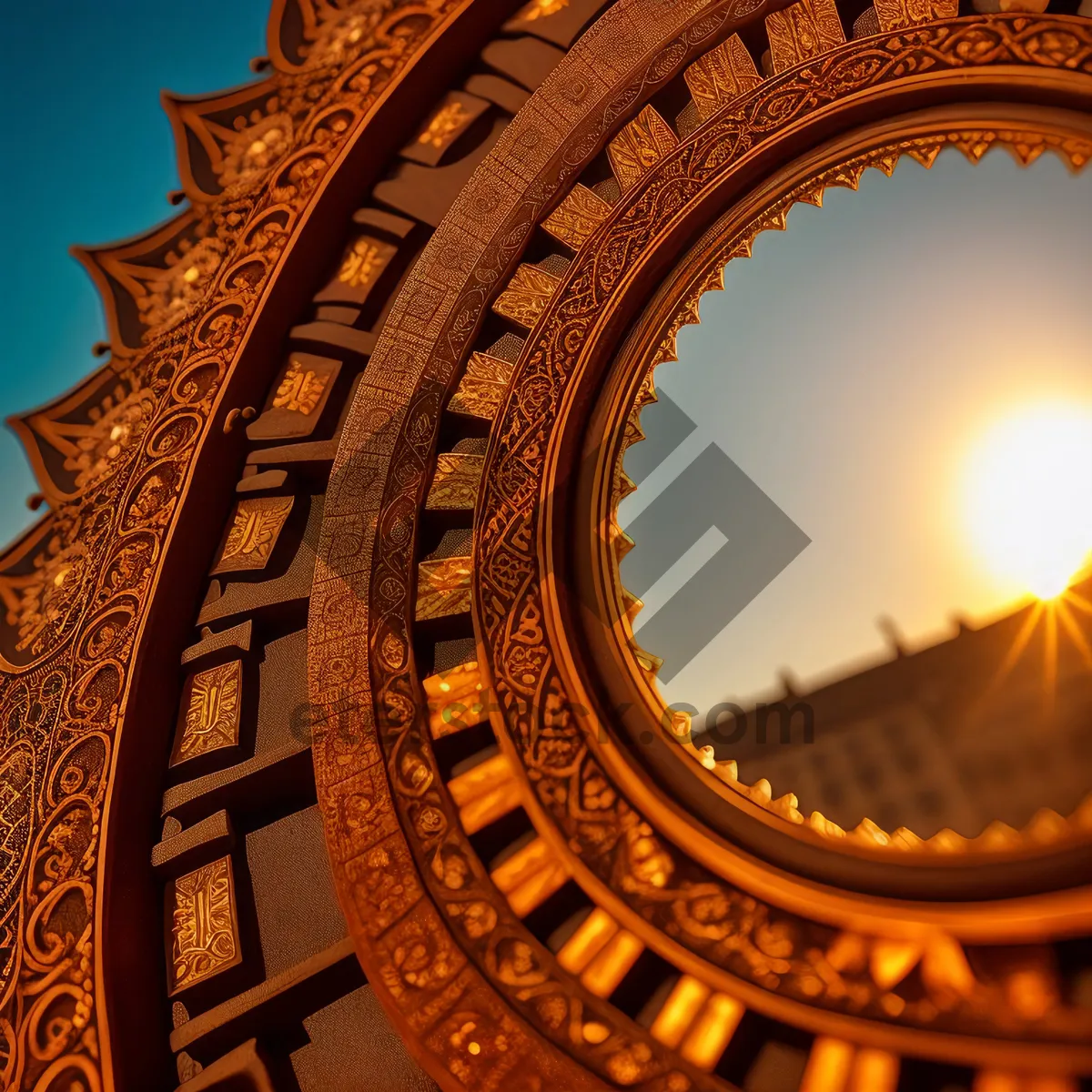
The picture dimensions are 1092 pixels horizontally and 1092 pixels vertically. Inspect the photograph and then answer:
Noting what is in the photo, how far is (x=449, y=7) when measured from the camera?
2559mm

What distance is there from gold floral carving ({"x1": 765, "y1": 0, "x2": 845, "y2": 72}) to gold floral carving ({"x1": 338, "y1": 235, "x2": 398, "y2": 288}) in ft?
3.99

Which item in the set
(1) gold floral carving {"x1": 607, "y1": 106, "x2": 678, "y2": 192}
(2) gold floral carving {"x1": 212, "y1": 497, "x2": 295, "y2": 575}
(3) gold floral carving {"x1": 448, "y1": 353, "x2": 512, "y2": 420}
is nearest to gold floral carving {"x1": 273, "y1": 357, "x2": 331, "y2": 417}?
(2) gold floral carving {"x1": 212, "y1": 497, "x2": 295, "y2": 575}

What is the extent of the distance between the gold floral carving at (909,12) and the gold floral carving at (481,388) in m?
1.29

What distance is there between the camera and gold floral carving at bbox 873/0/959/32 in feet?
6.44

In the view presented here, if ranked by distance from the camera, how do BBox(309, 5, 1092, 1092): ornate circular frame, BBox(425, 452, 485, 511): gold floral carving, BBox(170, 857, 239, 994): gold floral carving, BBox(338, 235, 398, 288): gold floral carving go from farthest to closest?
BBox(338, 235, 398, 288): gold floral carving → BBox(425, 452, 485, 511): gold floral carving → BBox(170, 857, 239, 994): gold floral carving → BBox(309, 5, 1092, 1092): ornate circular frame

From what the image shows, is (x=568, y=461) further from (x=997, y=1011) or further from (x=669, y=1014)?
(x=997, y=1011)

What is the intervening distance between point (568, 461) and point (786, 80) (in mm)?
1188

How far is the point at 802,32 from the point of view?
7.14ft

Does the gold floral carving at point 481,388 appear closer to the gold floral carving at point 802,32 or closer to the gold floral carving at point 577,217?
the gold floral carving at point 577,217

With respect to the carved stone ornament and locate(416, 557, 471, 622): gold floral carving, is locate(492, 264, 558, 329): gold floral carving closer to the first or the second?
the carved stone ornament

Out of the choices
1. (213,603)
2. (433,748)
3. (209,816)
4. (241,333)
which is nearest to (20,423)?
(241,333)

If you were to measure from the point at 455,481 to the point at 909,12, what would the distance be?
1.64 meters

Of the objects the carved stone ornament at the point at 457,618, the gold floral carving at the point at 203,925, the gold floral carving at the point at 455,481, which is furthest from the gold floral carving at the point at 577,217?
the gold floral carving at the point at 203,925

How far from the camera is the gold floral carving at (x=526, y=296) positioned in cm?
222
